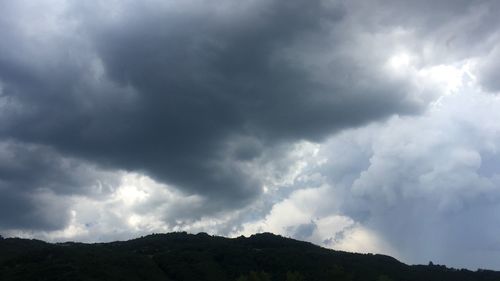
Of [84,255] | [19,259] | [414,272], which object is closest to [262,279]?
[84,255]

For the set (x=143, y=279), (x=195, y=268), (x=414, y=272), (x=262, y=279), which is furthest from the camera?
(x=414, y=272)

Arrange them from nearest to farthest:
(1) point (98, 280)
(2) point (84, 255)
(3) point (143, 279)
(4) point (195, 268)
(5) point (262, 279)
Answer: (5) point (262, 279) < (1) point (98, 280) < (3) point (143, 279) < (2) point (84, 255) < (4) point (195, 268)

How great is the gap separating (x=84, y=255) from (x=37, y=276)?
1131 inches

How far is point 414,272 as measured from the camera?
644 ft

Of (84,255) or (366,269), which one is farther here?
(366,269)

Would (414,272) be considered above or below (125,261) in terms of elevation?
above

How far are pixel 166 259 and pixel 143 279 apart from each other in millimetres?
36111

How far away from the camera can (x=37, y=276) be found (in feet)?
441

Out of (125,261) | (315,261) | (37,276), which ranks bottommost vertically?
(37,276)

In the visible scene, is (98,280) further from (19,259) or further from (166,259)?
(166,259)

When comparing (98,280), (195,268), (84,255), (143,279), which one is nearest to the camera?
(98,280)

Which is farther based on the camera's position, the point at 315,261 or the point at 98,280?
the point at 315,261

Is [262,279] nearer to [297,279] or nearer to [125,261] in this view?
[297,279]

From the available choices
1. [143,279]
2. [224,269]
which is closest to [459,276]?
[224,269]
